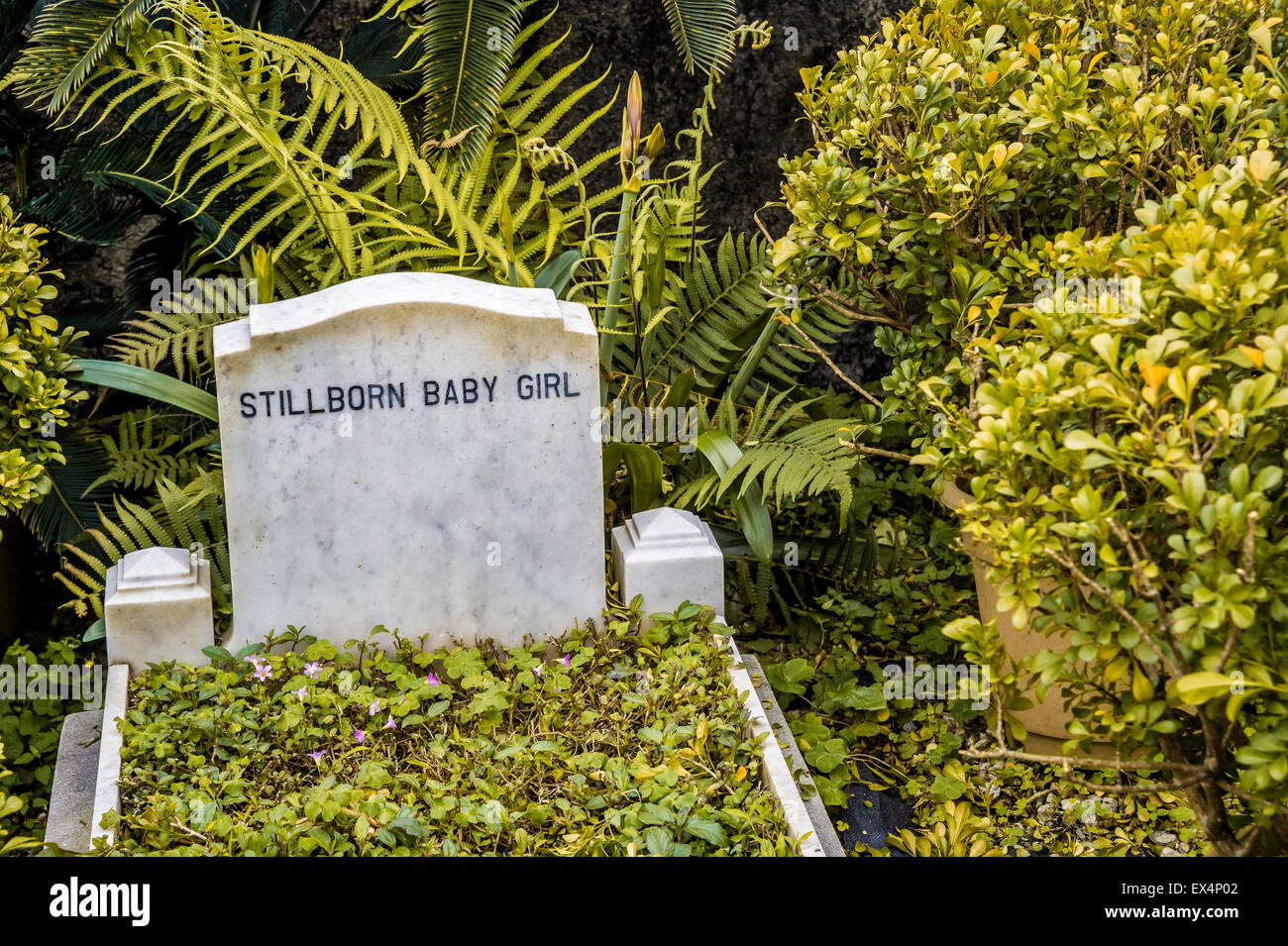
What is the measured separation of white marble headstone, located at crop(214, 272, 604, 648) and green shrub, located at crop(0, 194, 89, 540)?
0.55m

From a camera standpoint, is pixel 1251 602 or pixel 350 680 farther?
Answer: pixel 350 680

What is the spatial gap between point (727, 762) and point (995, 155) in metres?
1.64

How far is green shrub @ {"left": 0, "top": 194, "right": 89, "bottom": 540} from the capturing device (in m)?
2.96

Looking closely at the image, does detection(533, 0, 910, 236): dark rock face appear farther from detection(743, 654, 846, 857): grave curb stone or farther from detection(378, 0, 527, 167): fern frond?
detection(743, 654, 846, 857): grave curb stone

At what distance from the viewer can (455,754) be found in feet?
9.23

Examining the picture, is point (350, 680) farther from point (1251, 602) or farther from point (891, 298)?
point (1251, 602)

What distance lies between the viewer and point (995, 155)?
2658 millimetres

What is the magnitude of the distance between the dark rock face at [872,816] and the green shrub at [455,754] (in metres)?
0.51

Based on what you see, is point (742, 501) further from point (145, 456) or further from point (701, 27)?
point (145, 456)

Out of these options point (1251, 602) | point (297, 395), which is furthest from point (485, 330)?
point (1251, 602)

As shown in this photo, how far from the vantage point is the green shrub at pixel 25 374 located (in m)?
2.96

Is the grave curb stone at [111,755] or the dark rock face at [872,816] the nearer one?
the grave curb stone at [111,755]

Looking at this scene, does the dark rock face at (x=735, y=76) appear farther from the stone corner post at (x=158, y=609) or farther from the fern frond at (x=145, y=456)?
the stone corner post at (x=158, y=609)

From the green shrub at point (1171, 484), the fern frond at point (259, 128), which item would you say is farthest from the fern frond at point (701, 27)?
the green shrub at point (1171, 484)
